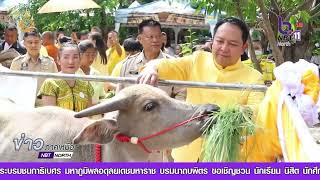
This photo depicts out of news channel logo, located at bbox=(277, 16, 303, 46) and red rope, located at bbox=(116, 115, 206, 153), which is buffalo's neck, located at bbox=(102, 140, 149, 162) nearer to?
red rope, located at bbox=(116, 115, 206, 153)

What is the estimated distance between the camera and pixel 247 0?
16.6ft

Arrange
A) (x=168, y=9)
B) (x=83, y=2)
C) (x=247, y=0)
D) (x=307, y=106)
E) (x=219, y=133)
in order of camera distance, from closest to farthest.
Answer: (x=307, y=106) < (x=219, y=133) < (x=247, y=0) < (x=83, y=2) < (x=168, y=9)

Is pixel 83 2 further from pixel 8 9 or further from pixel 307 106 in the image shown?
pixel 307 106

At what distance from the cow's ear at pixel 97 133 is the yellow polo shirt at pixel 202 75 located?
559 mm

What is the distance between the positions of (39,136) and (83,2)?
8.94 m

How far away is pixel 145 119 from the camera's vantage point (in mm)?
3447

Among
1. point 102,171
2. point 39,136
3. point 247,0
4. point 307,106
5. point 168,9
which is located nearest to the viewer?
point 102,171

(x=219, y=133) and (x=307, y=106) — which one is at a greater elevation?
(x=307, y=106)

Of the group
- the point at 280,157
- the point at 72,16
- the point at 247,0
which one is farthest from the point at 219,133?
the point at 72,16

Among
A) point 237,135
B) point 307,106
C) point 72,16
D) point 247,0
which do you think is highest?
point 247,0

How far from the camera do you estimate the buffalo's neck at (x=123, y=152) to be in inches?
141

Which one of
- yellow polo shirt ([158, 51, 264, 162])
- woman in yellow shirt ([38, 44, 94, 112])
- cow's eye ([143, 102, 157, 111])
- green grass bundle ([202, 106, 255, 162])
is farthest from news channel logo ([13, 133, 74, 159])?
green grass bundle ([202, 106, 255, 162])

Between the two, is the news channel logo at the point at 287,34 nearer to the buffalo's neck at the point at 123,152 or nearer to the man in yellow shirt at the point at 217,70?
the man in yellow shirt at the point at 217,70

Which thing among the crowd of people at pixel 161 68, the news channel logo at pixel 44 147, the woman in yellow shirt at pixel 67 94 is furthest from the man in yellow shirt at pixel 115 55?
the news channel logo at pixel 44 147
